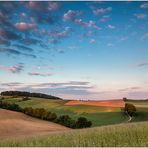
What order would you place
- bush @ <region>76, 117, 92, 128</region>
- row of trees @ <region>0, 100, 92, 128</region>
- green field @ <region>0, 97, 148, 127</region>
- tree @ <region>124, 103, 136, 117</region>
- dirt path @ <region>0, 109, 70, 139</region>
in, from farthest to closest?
tree @ <region>124, 103, 136, 117</region> < green field @ <region>0, 97, 148, 127</region> < row of trees @ <region>0, 100, 92, 128</region> < bush @ <region>76, 117, 92, 128</region> < dirt path @ <region>0, 109, 70, 139</region>

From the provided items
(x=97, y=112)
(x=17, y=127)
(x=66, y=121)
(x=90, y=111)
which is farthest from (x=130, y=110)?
(x=17, y=127)

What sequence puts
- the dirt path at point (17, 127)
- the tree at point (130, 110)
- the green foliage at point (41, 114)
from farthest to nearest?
1. the tree at point (130, 110)
2. the green foliage at point (41, 114)
3. the dirt path at point (17, 127)

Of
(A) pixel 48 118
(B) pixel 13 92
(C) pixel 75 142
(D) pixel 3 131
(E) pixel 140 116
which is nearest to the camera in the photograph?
(C) pixel 75 142

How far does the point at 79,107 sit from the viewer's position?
79312 mm

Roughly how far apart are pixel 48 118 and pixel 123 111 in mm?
17180

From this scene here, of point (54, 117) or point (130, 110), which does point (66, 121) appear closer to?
point (54, 117)

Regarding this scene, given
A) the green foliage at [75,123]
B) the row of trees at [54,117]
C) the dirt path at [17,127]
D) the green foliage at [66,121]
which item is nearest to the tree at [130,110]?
the row of trees at [54,117]

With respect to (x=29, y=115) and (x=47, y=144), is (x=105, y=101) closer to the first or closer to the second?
(x=29, y=115)

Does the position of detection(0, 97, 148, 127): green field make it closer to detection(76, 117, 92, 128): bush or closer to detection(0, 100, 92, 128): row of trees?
detection(76, 117, 92, 128): bush

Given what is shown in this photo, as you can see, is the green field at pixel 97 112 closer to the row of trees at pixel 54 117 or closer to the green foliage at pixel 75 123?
the green foliage at pixel 75 123

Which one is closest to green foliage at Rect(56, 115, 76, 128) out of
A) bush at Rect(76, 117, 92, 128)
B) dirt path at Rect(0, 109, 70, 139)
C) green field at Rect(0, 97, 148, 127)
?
bush at Rect(76, 117, 92, 128)

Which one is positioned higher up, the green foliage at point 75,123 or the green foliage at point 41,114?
the green foliage at point 41,114

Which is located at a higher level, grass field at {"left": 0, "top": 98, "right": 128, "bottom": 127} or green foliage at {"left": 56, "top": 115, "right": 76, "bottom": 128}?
grass field at {"left": 0, "top": 98, "right": 128, "bottom": 127}

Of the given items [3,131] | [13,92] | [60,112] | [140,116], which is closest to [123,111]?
[140,116]
